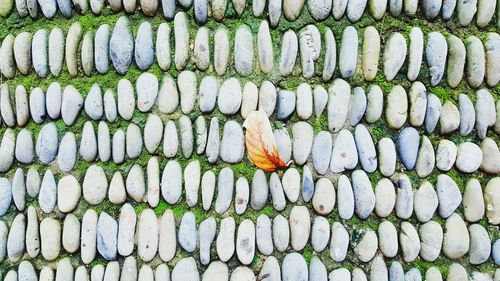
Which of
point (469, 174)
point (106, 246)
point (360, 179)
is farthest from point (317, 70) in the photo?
point (106, 246)

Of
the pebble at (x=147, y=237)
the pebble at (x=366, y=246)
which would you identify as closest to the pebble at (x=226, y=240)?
the pebble at (x=147, y=237)

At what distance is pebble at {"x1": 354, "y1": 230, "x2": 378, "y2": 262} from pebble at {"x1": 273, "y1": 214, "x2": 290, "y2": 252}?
12 cm

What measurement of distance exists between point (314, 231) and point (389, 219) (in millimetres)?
138

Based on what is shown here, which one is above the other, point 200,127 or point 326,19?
point 326,19

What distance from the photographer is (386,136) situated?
1.15 metres

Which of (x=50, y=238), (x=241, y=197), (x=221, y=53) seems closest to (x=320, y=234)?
(x=241, y=197)

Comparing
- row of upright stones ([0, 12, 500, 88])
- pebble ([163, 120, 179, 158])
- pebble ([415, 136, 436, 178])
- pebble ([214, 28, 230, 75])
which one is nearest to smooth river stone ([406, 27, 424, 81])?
row of upright stones ([0, 12, 500, 88])

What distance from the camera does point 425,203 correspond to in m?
1.13

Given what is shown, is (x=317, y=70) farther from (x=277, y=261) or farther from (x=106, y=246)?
(x=106, y=246)

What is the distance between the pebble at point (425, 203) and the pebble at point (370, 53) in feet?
0.72

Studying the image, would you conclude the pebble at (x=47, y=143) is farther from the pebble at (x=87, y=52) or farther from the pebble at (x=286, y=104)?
the pebble at (x=286, y=104)

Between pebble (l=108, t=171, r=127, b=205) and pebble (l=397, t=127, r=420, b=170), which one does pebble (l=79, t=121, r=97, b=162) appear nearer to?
pebble (l=108, t=171, r=127, b=205)

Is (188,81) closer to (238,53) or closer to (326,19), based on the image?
(238,53)

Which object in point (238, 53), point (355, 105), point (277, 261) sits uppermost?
point (238, 53)
